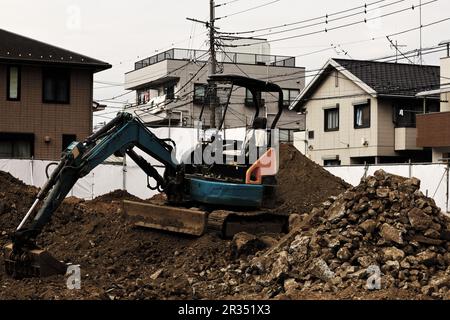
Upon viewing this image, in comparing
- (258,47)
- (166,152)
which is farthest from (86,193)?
(258,47)

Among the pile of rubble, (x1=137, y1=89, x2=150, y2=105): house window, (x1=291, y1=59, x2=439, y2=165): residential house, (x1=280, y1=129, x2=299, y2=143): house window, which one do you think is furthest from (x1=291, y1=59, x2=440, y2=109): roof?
the pile of rubble

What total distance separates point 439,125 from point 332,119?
26.7ft

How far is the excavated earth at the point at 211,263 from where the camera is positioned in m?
9.22

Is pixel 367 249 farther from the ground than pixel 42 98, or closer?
closer

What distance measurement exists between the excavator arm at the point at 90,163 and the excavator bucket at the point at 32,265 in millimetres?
78

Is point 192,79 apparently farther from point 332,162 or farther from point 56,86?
point 56,86

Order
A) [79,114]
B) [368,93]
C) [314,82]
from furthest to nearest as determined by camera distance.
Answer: [314,82]
[368,93]
[79,114]

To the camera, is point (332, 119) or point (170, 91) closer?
point (332, 119)

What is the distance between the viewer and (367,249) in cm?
1007

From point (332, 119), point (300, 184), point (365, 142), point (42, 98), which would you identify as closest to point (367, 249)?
point (300, 184)

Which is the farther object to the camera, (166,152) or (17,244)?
(166,152)

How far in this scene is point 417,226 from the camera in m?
10.4
